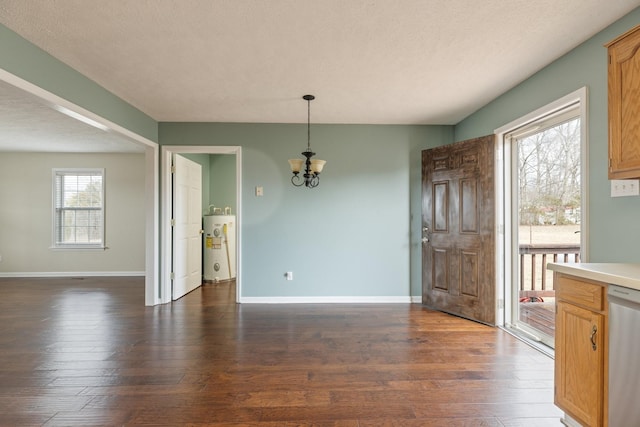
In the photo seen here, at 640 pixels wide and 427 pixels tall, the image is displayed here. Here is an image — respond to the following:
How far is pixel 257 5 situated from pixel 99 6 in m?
0.95

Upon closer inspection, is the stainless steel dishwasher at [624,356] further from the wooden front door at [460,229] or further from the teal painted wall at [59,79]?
the teal painted wall at [59,79]

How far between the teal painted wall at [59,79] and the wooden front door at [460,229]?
3.59 metres

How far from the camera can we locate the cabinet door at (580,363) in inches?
63.1

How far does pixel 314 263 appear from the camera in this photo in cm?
453

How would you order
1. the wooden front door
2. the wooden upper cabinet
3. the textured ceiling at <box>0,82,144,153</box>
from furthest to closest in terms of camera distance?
the textured ceiling at <box>0,82,144,153</box> → the wooden front door → the wooden upper cabinet

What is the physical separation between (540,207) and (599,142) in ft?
3.53

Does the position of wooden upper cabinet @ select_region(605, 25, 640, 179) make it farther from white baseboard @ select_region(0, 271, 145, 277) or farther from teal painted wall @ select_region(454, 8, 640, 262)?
white baseboard @ select_region(0, 271, 145, 277)

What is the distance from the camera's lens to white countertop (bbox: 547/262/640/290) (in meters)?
1.45

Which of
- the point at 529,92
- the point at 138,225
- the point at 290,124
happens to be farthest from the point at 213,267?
the point at 529,92

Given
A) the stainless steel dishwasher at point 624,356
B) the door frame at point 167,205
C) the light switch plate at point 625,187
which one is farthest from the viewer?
the door frame at point 167,205

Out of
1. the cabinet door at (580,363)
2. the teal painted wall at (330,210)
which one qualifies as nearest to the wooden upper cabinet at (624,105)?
the cabinet door at (580,363)

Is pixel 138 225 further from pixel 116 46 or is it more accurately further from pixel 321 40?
pixel 321 40

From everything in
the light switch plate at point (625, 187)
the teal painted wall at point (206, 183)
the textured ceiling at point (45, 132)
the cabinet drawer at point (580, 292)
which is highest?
the textured ceiling at point (45, 132)

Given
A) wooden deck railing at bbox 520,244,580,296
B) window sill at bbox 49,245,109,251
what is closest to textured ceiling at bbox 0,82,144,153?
window sill at bbox 49,245,109,251
